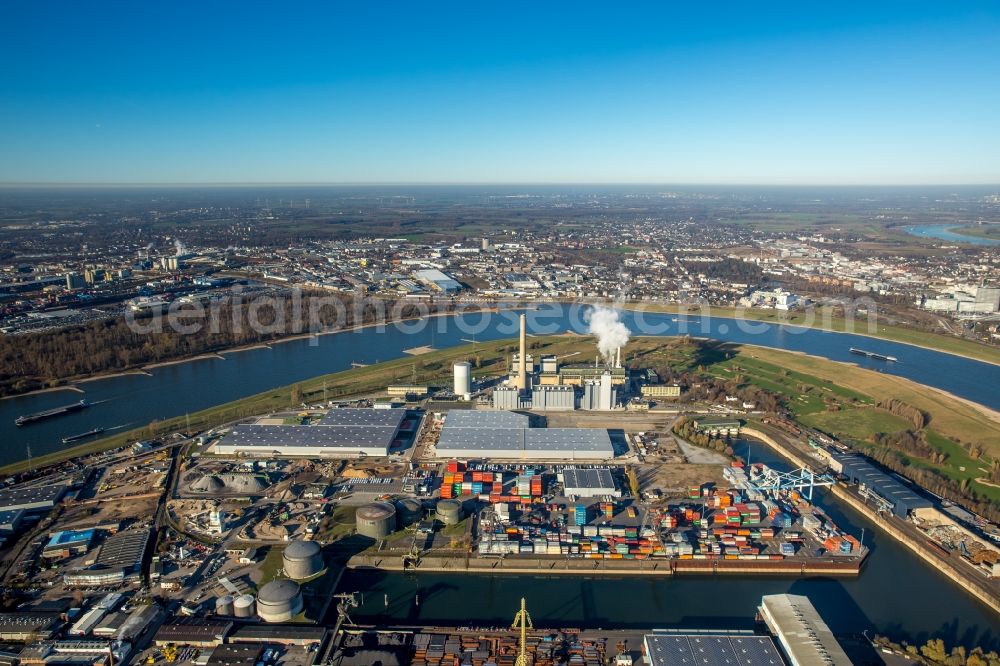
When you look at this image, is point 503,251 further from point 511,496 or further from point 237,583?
point 237,583

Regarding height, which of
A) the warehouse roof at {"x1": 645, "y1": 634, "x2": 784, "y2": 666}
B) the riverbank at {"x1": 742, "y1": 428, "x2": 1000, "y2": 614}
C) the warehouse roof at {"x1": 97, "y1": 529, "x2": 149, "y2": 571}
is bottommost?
the riverbank at {"x1": 742, "y1": 428, "x2": 1000, "y2": 614}

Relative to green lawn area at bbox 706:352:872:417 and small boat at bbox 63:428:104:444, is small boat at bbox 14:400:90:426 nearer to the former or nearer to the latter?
small boat at bbox 63:428:104:444

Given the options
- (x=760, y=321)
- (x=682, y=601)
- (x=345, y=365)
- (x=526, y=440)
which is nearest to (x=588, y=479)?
(x=526, y=440)

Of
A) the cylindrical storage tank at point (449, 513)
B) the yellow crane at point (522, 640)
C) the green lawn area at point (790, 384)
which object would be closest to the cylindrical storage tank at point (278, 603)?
the cylindrical storage tank at point (449, 513)

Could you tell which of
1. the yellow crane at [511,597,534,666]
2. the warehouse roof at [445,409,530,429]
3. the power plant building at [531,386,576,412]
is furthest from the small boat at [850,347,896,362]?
the yellow crane at [511,597,534,666]

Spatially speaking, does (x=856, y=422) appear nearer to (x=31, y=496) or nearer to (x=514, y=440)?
(x=514, y=440)

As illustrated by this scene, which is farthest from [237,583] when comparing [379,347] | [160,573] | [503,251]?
[503,251]
